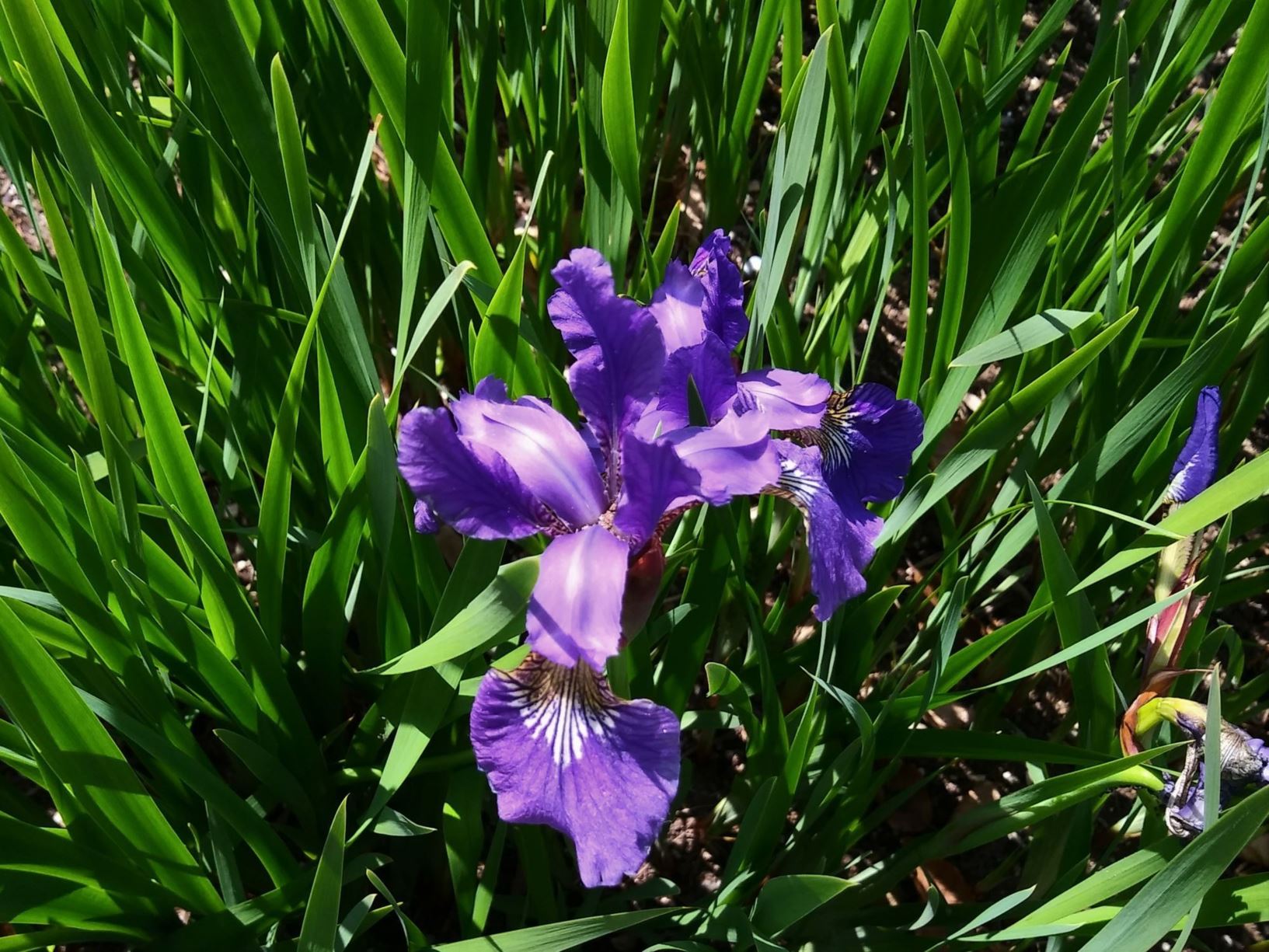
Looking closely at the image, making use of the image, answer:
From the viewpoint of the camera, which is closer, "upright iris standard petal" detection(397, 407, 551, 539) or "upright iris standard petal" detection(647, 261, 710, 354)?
"upright iris standard petal" detection(397, 407, 551, 539)

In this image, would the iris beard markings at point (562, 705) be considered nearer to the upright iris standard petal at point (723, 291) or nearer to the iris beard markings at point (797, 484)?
the iris beard markings at point (797, 484)

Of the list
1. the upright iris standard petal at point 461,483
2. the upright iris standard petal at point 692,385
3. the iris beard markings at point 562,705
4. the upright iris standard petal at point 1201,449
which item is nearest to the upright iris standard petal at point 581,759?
the iris beard markings at point 562,705

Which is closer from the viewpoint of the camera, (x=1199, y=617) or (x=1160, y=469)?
(x=1199, y=617)

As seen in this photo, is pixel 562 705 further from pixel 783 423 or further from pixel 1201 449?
pixel 1201 449

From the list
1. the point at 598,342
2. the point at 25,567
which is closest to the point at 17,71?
the point at 25,567

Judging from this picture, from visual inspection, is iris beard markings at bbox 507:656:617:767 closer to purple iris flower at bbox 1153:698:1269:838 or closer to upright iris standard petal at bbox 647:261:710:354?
upright iris standard petal at bbox 647:261:710:354

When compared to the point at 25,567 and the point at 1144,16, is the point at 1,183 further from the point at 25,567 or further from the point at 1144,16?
the point at 1144,16

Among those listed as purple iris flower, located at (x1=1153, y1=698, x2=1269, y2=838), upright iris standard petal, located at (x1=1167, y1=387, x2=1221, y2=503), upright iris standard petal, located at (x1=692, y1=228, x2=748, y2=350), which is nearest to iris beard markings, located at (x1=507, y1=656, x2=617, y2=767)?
upright iris standard petal, located at (x1=692, y1=228, x2=748, y2=350)
